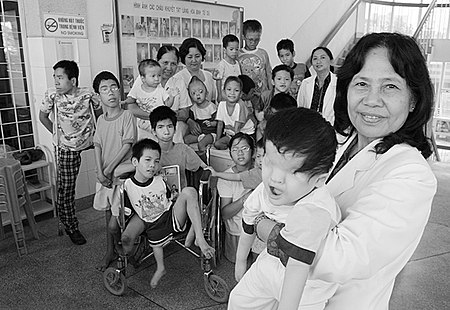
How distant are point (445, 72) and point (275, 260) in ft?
26.5

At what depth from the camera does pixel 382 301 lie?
1015 millimetres

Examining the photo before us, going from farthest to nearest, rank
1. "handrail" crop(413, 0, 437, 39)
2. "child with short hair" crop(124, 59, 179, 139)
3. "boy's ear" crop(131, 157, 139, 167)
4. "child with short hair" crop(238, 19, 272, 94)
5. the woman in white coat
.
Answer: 1. "handrail" crop(413, 0, 437, 39)
2. "child with short hair" crop(238, 19, 272, 94)
3. the woman in white coat
4. "child with short hair" crop(124, 59, 179, 139)
5. "boy's ear" crop(131, 157, 139, 167)

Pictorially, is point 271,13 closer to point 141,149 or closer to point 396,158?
point 141,149

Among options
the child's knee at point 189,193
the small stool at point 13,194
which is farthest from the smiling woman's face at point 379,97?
the small stool at point 13,194

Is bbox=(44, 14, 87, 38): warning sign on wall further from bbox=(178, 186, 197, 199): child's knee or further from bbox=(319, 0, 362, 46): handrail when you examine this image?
bbox=(319, 0, 362, 46): handrail

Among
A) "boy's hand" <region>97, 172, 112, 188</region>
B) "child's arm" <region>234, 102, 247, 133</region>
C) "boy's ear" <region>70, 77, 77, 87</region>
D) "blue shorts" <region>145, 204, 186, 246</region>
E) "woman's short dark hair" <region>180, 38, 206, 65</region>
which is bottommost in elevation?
"blue shorts" <region>145, 204, 186, 246</region>

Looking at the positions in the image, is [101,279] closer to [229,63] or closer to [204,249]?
[204,249]

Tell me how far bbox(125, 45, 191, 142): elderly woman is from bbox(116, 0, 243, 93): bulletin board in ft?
2.14

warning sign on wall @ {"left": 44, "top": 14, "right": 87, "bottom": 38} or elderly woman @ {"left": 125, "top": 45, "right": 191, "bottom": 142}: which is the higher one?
warning sign on wall @ {"left": 44, "top": 14, "right": 87, "bottom": 38}

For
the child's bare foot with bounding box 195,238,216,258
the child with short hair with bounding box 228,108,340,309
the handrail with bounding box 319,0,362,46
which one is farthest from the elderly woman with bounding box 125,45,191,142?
the handrail with bounding box 319,0,362,46

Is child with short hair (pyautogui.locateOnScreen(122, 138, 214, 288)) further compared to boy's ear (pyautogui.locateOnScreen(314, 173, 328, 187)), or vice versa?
child with short hair (pyautogui.locateOnScreen(122, 138, 214, 288))

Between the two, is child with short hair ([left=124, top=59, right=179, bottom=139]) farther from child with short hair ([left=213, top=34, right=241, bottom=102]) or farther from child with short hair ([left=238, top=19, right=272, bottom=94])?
child with short hair ([left=238, top=19, right=272, bottom=94])

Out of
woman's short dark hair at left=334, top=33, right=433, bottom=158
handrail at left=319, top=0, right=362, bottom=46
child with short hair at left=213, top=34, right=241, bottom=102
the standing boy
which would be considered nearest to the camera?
woman's short dark hair at left=334, top=33, right=433, bottom=158

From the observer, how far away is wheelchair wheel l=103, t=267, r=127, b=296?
2685 mm
